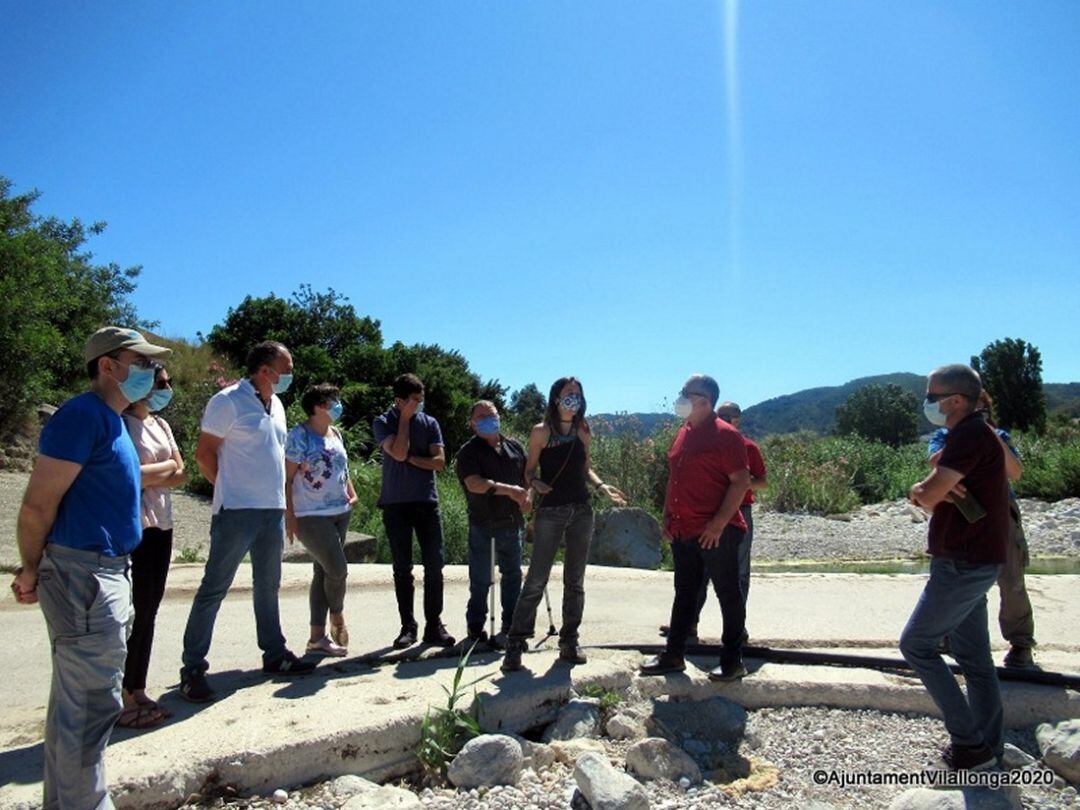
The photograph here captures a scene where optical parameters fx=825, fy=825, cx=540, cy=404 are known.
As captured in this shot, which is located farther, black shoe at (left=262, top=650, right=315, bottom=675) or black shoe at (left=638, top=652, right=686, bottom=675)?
black shoe at (left=638, top=652, right=686, bottom=675)

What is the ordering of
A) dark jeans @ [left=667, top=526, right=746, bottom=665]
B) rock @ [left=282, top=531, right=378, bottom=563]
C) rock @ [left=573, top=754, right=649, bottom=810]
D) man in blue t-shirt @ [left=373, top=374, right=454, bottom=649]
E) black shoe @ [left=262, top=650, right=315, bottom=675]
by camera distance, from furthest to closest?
rock @ [left=282, top=531, right=378, bottom=563]
man in blue t-shirt @ [left=373, top=374, right=454, bottom=649]
dark jeans @ [left=667, top=526, right=746, bottom=665]
black shoe @ [left=262, top=650, right=315, bottom=675]
rock @ [left=573, top=754, right=649, bottom=810]

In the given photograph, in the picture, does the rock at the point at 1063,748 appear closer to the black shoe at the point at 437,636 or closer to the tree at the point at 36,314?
the black shoe at the point at 437,636

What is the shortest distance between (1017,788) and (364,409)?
Result: 19.9 meters

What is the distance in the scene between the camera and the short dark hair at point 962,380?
12.6ft

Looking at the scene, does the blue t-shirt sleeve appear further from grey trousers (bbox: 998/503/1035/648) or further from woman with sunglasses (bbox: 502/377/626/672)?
grey trousers (bbox: 998/503/1035/648)

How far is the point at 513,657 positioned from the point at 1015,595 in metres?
3.05

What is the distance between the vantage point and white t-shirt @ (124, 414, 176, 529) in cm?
391

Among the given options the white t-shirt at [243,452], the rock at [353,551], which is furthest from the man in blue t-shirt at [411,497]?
the rock at [353,551]

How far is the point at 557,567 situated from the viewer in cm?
891

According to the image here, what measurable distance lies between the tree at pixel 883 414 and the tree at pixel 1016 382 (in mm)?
8170

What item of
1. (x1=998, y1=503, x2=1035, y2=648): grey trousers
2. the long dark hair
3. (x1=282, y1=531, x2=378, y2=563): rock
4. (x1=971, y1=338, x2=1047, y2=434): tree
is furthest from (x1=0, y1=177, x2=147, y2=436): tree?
(x1=971, y1=338, x2=1047, y2=434): tree

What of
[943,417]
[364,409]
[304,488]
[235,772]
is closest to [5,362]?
[364,409]

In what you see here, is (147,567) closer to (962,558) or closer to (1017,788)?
(962,558)

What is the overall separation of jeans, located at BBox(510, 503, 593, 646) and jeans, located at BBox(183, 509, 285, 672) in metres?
1.39
